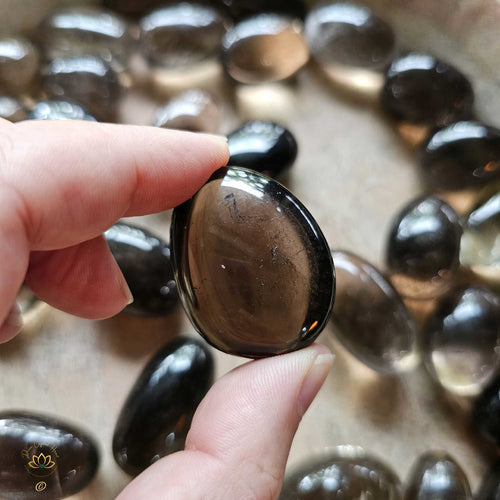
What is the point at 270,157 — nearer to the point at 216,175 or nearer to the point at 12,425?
the point at 216,175

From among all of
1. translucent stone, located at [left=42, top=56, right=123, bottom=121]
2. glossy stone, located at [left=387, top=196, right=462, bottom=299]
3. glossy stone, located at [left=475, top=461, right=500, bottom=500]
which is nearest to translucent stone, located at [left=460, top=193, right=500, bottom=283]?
glossy stone, located at [left=387, top=196, right=462, bottom=299]

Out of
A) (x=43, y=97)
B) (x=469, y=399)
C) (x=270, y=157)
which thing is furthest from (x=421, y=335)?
(x=43, y=97)

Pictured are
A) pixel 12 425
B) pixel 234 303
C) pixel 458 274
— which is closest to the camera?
pixel 234 303

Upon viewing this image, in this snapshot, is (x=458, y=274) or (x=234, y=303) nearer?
(x=234, y=303)

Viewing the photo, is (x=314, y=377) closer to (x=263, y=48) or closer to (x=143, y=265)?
(x=143, y=265)

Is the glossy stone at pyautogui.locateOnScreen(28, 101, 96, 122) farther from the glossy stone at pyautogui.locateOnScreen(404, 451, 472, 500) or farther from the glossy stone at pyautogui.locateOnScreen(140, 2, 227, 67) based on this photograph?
the glossy stone at pyautogui.locateOnScreen(404, 451, 472, 500)

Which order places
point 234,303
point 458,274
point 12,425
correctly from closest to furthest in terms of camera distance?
point 234,303, point 12,425, point 458,274
